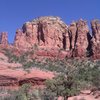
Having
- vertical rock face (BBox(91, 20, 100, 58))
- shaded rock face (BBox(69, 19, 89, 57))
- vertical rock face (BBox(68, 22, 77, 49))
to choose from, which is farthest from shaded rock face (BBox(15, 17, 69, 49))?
vertical rock face (BBox(91, 20, 100, 58))

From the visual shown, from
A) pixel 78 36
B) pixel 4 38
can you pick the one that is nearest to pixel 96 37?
pixel 78 36

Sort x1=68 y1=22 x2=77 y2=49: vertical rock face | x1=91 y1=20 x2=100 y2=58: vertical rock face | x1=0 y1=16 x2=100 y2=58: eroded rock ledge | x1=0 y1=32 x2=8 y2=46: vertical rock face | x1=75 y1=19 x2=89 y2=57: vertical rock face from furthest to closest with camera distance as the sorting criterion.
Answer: x1=68 y1=22 x2=77 y2=49: vertical rock face, x1=75 y1=19 x2=89 y2=57: vertical rock face, x1=0 y1=32 x2=8 y2=46: vertical rock face, x1=0 y1=16 x2=100 y2=58: eroded rock ledge, x1=91 y1=20 x2=100 y2=58: vertical rock face

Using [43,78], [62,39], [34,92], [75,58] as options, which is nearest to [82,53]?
[75,58]

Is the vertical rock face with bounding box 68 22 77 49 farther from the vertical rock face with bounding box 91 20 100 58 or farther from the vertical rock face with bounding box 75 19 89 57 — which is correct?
the vertical rock face with bounding box 91 20 100 58

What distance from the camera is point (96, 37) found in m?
95.1

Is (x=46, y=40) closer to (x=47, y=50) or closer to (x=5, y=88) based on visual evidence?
(x=47, y=50)

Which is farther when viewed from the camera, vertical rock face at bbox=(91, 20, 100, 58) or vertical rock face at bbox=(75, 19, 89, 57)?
vertical rock face at bbox=(75, 19, 89, 57)

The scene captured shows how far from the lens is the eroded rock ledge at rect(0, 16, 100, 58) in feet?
307

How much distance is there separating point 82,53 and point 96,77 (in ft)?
133

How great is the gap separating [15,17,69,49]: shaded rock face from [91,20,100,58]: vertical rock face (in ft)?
28.6

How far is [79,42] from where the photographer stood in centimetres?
9744

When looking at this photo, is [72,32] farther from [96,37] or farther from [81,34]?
[96,37]

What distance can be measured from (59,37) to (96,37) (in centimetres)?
1349

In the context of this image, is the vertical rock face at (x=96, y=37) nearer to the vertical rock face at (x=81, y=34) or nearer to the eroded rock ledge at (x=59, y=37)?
the eroded rock ledge at (x=59, y=37)
